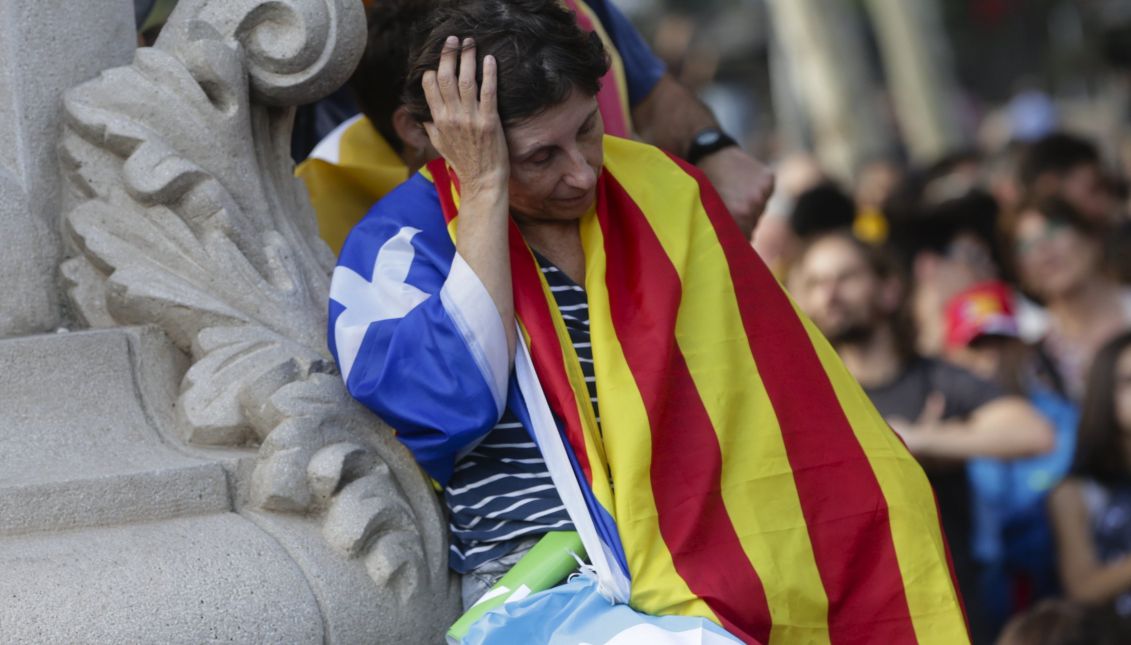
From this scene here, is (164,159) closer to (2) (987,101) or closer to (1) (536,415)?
(1) (536,415)

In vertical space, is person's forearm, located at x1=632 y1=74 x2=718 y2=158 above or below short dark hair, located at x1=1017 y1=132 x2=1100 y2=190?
above

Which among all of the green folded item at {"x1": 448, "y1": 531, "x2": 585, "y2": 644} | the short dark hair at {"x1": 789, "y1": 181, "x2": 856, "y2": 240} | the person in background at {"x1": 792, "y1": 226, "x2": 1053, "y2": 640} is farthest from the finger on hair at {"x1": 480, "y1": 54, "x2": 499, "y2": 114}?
the short dark hair at {"x1": 789, "y1": 181, "x2": 856, "y2": 240}

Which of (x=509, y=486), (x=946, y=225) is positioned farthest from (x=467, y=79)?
(x=946, y=225)

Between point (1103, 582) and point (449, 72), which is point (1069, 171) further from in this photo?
point (449, 72)

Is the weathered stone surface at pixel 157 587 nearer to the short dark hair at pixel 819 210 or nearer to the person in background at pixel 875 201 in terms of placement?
the short dark hair at pixel 819 210

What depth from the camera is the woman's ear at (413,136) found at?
384 cm

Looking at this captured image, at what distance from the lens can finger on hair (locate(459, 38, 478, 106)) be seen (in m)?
2.97

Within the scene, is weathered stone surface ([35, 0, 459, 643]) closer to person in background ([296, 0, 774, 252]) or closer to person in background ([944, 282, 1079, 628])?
person in background ([296, 0, 774, 252])

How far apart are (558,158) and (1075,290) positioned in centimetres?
428

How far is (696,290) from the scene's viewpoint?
3.17 meters

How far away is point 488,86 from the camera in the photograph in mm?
2961

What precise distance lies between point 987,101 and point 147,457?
111 feet

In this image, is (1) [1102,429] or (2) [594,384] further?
(1) [1102,429]

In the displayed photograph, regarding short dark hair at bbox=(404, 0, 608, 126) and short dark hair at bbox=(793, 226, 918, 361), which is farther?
short dark hair at bbox=(793, 226, 918, 361)
